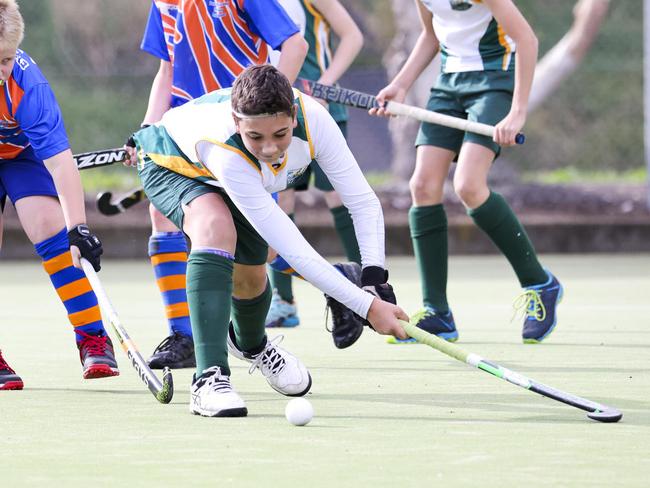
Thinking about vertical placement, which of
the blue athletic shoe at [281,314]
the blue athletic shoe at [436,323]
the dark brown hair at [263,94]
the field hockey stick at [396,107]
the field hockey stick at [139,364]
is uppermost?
the dark brown hair at [263,94]

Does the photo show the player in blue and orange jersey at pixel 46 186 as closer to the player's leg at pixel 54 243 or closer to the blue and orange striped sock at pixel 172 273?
the player's leg at pixel 54 243

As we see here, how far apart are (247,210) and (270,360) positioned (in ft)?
1.93

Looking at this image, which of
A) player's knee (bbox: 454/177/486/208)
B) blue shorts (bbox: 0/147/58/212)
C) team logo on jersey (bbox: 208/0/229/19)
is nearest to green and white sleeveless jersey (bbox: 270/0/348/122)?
player's knee (bbox: 454/177/486/208)

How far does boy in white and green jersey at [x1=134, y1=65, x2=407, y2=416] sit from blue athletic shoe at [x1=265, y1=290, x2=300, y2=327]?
175cm

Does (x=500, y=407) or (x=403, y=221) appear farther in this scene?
(x=403, y=221)

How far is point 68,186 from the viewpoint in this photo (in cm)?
A: 421

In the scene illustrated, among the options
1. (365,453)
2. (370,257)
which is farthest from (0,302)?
(365,453)

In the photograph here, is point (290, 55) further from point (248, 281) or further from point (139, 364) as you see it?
point (139, 364)

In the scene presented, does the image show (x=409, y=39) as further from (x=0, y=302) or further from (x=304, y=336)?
(x=304, y=336)

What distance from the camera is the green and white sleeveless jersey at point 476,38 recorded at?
17.3 feet

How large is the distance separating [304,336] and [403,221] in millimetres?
4730

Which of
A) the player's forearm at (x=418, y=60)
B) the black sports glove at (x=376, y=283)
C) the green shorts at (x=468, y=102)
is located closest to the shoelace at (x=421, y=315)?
the green shorts at (x=468, y=102)

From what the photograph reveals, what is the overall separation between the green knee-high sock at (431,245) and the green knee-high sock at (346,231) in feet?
2.24

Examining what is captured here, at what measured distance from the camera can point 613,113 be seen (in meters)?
11.3
